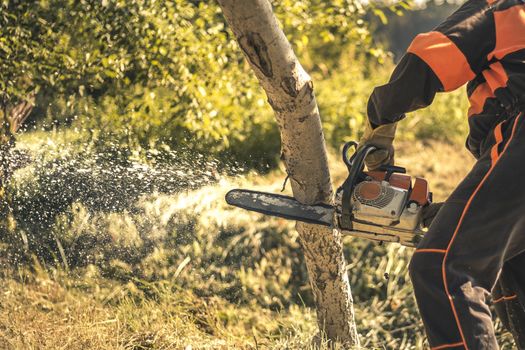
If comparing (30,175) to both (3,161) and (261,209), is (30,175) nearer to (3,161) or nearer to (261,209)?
(3,161)

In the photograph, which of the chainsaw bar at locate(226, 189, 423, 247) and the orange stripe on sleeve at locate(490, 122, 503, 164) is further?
the chainsaw bar at locate(226, 189, 423, 247)

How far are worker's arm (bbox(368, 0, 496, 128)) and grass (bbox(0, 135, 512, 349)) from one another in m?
1.15

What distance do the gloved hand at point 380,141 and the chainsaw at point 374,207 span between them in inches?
1.1

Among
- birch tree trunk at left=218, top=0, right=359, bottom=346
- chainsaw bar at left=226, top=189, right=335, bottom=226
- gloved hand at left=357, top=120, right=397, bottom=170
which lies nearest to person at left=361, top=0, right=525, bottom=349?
gloved hand at left=357, top=120, right=397, bottom=170

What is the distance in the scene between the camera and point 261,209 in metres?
2.58

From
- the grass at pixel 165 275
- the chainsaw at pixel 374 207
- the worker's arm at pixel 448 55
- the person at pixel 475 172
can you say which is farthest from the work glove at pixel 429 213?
the grass at pixel 165 275

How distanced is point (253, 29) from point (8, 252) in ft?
6.27

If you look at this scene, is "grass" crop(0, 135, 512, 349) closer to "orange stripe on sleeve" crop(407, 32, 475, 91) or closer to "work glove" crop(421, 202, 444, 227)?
"work glove" crop(421, 202, 444, 227)

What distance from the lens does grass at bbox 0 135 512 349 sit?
2910 millimetres

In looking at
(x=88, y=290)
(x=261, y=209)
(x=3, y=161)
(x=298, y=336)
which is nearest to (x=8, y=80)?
(x=3, y=161)

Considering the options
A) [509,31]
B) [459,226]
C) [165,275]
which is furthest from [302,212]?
[165,275]

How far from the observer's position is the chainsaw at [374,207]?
2.39m

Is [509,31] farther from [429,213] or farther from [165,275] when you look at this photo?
[165,275]

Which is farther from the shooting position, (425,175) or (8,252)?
(425,175)
